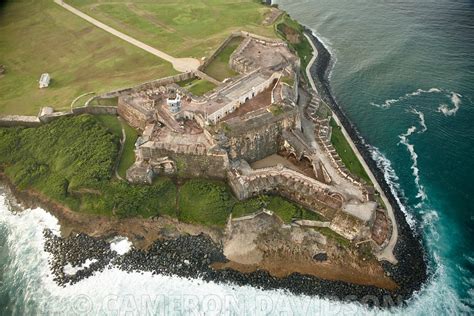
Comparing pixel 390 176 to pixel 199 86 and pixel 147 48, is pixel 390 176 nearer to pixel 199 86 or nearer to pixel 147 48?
pixel 199 86

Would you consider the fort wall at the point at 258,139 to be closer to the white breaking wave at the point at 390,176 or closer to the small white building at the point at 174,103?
the small white building at the point at 174,103

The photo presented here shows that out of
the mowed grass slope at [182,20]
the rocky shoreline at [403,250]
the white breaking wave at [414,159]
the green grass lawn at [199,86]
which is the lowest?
the rocky shoreline at [403,250]

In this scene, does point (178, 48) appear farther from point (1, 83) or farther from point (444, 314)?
point (444, 314)

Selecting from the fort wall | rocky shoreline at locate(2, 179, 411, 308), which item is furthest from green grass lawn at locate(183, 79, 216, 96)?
rocky shoreline at locate(2, 179, 411, 308)

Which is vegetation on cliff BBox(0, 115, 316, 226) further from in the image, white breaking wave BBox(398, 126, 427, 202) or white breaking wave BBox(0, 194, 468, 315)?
white breaking wave BBox(398, 126, 427, 202)

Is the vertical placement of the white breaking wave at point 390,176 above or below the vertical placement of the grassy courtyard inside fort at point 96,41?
below

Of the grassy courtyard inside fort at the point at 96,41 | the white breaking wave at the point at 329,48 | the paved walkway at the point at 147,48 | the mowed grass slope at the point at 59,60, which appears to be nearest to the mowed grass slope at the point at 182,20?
the grassy courtyard inside fort at the point at 96,41
